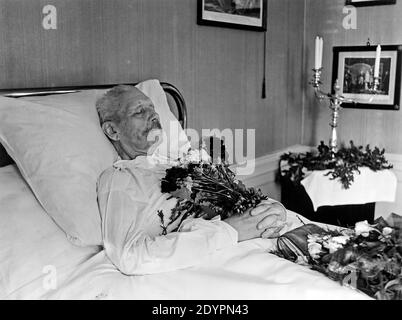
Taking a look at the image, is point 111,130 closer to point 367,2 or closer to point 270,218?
point 270,218

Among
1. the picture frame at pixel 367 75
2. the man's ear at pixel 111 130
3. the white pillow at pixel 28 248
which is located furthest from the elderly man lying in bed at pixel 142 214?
the picture frame at pixel 367 75

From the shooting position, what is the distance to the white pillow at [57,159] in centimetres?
151

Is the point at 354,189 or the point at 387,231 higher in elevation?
the point at 387,231

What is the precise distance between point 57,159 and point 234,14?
1.69m

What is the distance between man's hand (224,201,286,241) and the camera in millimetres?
1694

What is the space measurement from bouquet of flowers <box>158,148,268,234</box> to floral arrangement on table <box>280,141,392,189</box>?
1.28 meters

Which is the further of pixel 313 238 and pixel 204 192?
pixel 204 192

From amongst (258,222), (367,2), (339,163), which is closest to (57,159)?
(258,222)

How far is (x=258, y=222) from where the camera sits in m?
1.71

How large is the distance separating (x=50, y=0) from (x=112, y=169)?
71 cm

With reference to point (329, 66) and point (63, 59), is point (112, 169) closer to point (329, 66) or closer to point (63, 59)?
point (63, 59)

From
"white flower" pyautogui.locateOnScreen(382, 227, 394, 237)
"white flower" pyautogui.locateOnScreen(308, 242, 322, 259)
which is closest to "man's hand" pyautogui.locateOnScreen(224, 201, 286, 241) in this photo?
"white flower" pyautogui.locateOnScreen(308, 242, 322, 259)

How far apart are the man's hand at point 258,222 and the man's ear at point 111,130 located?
0.49 m
